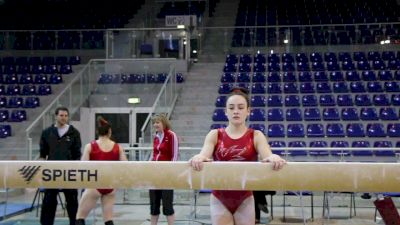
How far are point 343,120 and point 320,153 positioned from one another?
2.90 meters

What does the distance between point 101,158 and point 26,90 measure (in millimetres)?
13175

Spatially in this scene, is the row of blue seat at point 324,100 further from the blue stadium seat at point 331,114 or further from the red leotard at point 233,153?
the red leotard at point 233,153

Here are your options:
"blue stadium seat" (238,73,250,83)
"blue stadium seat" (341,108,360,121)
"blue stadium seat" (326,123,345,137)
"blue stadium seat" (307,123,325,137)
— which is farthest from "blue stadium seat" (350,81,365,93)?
"blue stadium seat" (238,73,250,83)

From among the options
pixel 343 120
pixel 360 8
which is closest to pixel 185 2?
pixel 360 8

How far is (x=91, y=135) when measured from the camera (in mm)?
17281

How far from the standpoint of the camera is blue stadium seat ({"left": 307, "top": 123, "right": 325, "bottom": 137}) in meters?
14.7

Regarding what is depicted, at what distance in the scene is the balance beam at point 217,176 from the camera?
4262 mm

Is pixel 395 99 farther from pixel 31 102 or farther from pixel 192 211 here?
pixel 31 102

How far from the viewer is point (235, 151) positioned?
4277 mm

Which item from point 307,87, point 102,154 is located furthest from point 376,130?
point 102,154

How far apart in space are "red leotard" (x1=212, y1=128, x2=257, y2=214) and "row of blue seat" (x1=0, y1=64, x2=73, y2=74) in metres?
15.9

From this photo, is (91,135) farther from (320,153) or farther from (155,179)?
(155,179)

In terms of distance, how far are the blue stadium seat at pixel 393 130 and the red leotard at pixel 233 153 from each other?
1124 cm

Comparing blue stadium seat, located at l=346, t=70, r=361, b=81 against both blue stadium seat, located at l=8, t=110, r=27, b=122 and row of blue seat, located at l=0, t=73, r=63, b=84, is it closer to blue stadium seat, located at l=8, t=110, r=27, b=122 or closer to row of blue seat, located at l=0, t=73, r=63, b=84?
row of blue seat, located at l=0, t=73, r=63, b=84
